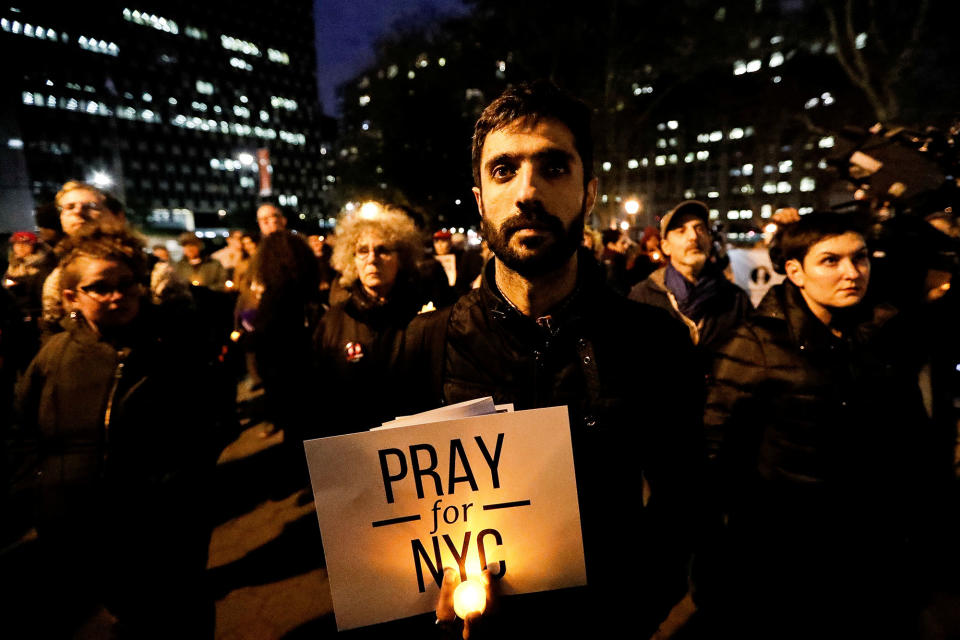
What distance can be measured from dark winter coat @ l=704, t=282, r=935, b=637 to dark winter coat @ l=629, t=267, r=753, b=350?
0.89 m

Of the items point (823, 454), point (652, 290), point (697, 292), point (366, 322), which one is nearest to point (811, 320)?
point (823, 454)

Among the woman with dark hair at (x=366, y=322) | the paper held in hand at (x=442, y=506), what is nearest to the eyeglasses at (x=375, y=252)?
the woman with dark hair at (x=366, y=322)

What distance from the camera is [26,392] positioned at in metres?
2.34

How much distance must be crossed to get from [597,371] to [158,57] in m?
121

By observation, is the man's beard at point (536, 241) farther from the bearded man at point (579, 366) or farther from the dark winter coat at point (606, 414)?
the dark winter coat at point (606, 414)

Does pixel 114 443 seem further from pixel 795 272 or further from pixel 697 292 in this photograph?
pixel 697 292

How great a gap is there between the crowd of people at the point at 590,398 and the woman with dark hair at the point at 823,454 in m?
0.01

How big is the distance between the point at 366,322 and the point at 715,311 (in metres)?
2.71

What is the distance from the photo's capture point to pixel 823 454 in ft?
7.46

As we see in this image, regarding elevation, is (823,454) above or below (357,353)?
below

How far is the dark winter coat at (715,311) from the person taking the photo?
11.3ft

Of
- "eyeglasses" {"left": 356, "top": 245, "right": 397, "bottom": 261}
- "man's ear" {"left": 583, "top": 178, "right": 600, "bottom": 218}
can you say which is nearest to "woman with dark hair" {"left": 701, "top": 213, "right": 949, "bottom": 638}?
"man's ear" {"left": 583, "top": 178, "right": 600, "bottom": 218}

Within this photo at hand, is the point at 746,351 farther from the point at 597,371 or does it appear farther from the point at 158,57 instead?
the point at 158,57

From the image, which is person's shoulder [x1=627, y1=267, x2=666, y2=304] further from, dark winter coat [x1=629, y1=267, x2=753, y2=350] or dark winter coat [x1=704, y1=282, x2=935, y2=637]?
dark winter coat [x1=704, y1=282, x2=935, y2=637]
